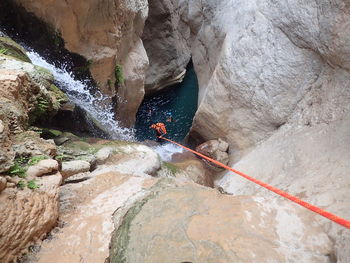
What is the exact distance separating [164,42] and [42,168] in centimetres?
1314

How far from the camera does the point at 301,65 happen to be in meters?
7.49

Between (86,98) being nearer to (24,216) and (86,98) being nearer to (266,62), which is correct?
(266,62)

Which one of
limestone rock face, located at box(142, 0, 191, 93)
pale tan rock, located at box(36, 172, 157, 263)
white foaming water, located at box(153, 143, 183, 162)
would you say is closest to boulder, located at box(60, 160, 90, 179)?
pale tan rock, located at box(36, 172, 157, 263)

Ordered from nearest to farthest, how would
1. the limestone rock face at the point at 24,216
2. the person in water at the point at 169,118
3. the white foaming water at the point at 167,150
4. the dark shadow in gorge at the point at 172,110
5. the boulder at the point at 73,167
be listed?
the limestone rock face at the point at 24,216 → the boulder at the point at 73,167 → the white foaming water at the point at 167,150 → the dark shadow in gorge at the point at 172,110 → the person in water at the point at 169,118

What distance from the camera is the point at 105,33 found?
836 cm

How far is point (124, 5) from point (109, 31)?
36.7 inches

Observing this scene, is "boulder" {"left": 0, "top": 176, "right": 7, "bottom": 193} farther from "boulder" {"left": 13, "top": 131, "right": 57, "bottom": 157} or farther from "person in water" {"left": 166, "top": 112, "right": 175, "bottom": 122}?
"person in water" {"left": 166, "top": 112, "right": 175, "bottom": 122}

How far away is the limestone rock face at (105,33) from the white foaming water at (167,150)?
6.64ft

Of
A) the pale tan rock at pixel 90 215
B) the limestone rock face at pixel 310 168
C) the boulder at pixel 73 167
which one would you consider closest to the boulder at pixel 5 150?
the pale tan rock at pixel 90 215

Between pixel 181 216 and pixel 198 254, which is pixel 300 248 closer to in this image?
pixel 198 254

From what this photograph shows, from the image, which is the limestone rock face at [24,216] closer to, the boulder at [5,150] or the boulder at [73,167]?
the boulder at [5,150]

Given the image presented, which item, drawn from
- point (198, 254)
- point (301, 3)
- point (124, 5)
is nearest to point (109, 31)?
point (124, 5)

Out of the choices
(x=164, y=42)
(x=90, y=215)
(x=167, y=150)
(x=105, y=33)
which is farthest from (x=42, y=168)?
(x=164, y=42)

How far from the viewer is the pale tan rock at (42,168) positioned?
11.3 ft
